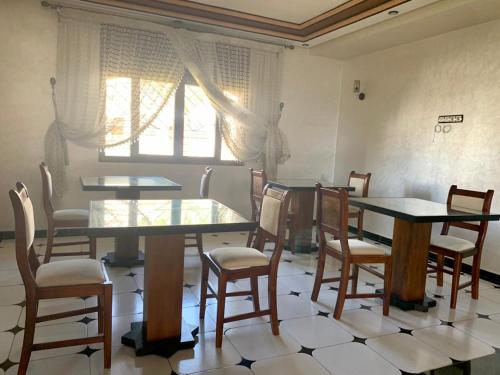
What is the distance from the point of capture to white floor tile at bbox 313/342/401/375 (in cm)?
207

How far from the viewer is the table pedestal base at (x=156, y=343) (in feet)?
6.95

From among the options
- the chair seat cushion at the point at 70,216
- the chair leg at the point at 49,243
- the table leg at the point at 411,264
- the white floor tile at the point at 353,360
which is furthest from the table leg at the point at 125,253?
the table leg at the point at 411,264

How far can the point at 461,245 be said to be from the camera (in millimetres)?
3006

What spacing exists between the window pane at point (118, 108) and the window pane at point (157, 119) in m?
0.18

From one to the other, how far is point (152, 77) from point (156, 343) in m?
3.25

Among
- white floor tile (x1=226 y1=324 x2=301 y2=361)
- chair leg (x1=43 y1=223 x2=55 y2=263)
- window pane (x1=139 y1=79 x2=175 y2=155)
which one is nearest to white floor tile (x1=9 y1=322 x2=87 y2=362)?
white floor tile (x1=226 y1=324 x2=301 y2=361)

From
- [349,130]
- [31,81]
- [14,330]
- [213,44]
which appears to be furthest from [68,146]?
[349,130]

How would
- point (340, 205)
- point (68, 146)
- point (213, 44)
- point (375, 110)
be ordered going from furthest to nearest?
point (375, 110), point (213, 44), point (68, 146), point (340, 205)

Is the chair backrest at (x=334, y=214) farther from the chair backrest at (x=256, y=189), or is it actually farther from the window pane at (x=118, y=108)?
the window pane at (x=118, y=108)

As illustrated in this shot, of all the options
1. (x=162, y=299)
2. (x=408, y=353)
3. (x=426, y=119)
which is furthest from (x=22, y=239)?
(x=426, y=119)

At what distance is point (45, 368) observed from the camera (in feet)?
6.38

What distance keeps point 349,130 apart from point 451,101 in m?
1.65

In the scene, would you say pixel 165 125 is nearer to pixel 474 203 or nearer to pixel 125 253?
pixel 125 253

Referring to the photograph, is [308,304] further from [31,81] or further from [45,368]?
[31,81]
